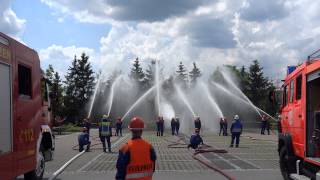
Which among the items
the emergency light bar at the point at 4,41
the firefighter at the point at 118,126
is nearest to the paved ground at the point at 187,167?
the emergency light bar at the point at 4,41

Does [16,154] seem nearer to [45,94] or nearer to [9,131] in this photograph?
[9,131]

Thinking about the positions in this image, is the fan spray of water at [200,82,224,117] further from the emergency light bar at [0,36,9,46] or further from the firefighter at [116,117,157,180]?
the firefighter at [116,117,157,180]

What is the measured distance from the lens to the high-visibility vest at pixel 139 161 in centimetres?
696

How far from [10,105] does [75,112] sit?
8558cm

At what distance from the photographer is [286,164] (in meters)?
13.1

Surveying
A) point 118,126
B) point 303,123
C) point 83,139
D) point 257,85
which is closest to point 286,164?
point 303,123

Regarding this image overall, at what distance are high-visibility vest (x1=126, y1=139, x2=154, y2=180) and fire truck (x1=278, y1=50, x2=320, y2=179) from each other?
4535 millimetres

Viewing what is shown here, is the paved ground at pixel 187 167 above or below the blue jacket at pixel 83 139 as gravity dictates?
below

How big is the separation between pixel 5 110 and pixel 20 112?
1167 millimetres

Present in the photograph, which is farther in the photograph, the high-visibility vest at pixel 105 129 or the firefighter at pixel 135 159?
the high-visibility vest at pixel 105 129

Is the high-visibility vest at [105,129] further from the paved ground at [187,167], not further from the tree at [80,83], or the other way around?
the tree at [80,83]

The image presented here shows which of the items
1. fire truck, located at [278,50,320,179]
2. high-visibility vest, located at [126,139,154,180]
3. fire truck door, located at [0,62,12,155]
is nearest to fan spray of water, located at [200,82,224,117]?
fire truck, located at [278,50,320,179]

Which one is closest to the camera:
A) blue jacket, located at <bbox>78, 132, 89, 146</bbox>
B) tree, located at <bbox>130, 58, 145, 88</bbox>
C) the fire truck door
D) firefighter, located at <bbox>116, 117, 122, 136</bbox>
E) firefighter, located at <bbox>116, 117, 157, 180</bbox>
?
firefighter, located at <bbox>116, 117, 157, 180</bbox>

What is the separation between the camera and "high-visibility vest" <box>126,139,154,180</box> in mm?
6965
